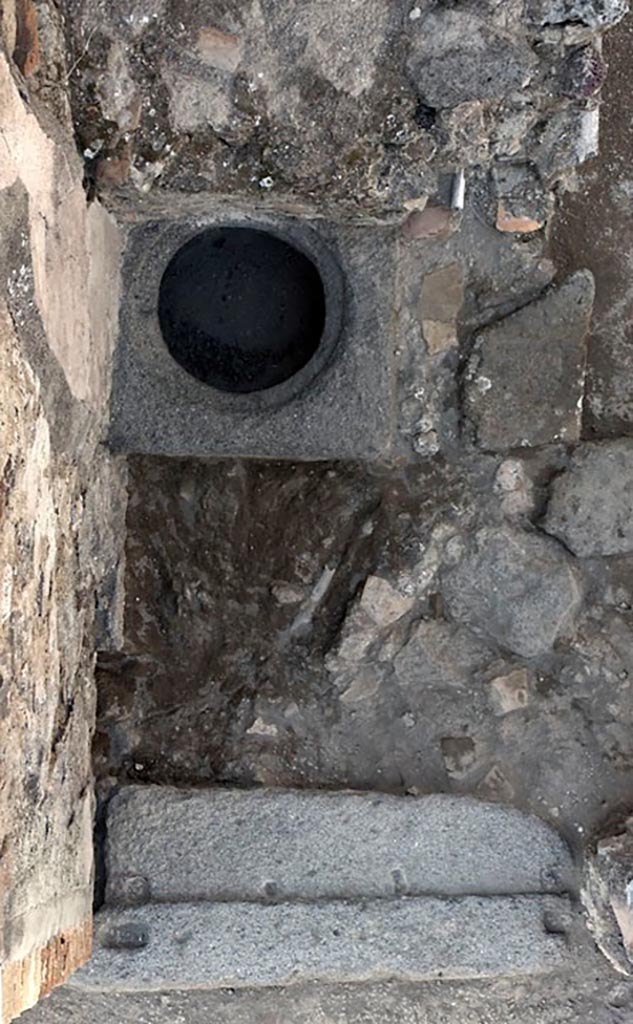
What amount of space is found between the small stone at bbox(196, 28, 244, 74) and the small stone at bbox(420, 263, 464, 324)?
0.82 metres

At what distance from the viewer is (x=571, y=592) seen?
9.03 feet

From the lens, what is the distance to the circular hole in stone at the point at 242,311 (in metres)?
2.70

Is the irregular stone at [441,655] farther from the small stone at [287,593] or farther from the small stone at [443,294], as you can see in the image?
the small stone at [443,294]

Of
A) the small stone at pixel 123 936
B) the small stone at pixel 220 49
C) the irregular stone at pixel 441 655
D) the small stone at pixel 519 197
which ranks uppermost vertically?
the small stone at pixel 220 49

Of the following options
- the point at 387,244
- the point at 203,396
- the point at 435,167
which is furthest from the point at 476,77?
the point at 203,396

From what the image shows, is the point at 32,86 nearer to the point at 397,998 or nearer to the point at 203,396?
the point at 203,396

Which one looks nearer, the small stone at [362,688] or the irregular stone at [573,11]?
the irregular stone at [573,11]

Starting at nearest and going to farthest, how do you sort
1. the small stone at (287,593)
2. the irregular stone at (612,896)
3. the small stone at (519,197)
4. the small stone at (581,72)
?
the small stone at (581,72)
the irregular stone at (612,896)
the small stone at (519,197)
the small stone at (287,593)

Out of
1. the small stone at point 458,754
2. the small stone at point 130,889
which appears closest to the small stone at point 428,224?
the small stone at point 458,754

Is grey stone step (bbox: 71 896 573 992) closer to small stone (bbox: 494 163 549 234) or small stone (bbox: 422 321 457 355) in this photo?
small stone (bbox: 422 321 457 355)

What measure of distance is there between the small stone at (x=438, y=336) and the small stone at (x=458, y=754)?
41.0 inches

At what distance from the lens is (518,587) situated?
275cm

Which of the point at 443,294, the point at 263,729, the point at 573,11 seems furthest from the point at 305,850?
the point at 573,11

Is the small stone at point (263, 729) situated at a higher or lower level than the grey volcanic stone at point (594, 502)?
lower
